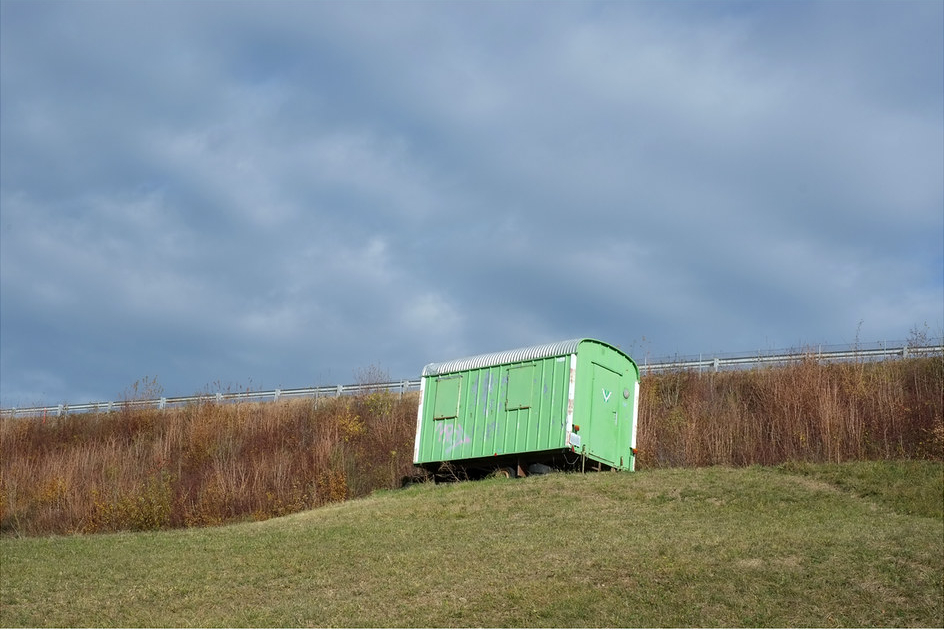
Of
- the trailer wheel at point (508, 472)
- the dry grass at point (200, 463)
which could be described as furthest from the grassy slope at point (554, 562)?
the dry grass at point (200, 463)

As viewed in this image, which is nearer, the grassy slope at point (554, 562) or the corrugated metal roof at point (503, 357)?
the grassy slope at point (554, 562)

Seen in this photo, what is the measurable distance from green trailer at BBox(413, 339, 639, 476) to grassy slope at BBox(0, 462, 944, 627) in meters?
1.83

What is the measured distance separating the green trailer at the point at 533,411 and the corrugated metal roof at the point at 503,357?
0.09 feet

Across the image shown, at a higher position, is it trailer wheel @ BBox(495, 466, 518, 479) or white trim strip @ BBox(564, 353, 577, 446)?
white trim strip @ BBox(564, 353, 577, 446)

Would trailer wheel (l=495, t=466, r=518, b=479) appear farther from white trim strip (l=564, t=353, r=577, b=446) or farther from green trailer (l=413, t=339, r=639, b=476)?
white trim strip (l=564, t=353, r=577, b=446)

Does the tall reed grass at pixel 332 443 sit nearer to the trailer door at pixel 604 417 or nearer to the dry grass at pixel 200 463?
the dry grass at pixel 200 463

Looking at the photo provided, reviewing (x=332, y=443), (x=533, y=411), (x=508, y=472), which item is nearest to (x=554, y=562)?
(x=533, y=411)

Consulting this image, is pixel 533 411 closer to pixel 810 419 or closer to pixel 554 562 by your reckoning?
pixel 810 419

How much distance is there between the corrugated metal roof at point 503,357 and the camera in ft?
69.5

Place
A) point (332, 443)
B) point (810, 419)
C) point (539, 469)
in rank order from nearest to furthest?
point (539, 469) < point (810, 419) < point (332, 443)

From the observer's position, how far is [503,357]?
2212 cm

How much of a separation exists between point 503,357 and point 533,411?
1657 millimetres

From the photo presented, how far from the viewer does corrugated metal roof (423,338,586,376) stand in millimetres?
21172

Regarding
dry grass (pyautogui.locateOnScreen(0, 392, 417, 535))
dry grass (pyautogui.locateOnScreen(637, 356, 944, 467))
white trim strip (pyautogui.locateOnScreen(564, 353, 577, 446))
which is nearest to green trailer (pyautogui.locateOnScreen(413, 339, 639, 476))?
white trim strip (pyautogui.locateOnScreen(564, 353, 577, 446))
